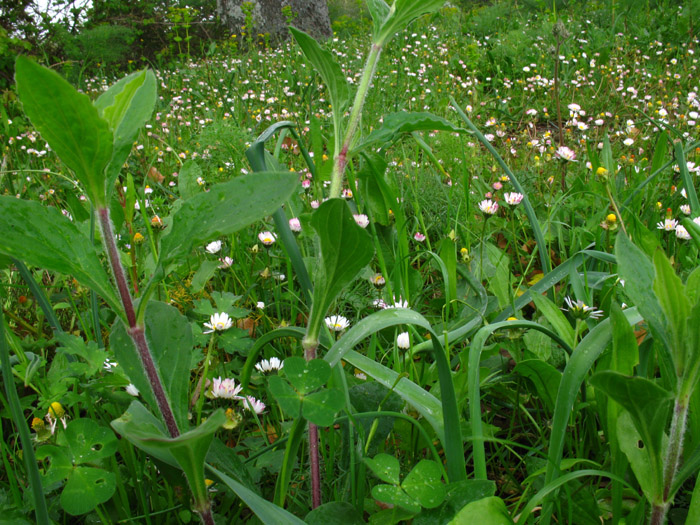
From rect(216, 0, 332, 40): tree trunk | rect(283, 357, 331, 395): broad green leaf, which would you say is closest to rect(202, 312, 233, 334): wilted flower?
rect(283, 357, 331, 395): broad green leaf

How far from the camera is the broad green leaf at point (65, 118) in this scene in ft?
1.69

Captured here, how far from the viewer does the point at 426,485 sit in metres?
0.81

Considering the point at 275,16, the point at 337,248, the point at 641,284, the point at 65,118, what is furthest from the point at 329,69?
the point at 275,16

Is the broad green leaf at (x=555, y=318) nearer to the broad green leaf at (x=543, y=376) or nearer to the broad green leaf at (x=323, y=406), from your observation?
the broad green leaf at (x=543, y=376)

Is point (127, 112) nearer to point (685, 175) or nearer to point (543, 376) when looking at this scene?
point (543, 376)

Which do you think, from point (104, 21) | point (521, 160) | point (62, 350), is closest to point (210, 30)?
point (104, 21)

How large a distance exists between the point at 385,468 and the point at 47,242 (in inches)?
22.8

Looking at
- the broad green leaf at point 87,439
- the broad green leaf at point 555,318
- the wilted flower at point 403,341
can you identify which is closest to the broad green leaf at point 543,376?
the broad green leaf at point 555,318

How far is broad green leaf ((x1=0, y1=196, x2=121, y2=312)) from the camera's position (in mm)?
581

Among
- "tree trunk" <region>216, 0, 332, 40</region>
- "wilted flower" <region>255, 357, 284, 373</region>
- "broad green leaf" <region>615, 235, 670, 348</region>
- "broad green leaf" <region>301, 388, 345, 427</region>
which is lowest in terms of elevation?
"wilted flower" <region>255, 357, 284, 373</region>

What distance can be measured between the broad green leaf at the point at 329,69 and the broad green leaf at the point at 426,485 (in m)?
0.56

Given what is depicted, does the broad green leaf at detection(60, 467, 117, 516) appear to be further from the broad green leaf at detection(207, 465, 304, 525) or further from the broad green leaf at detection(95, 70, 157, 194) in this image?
the broad green leaf at detection(95, 70, 157, 194)

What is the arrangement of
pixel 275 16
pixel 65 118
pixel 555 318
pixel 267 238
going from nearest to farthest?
pixel 65 118
pixel 555 318
pixel 267 238
pixel 275 16

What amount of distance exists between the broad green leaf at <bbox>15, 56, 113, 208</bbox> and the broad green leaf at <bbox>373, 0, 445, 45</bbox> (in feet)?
1.64
